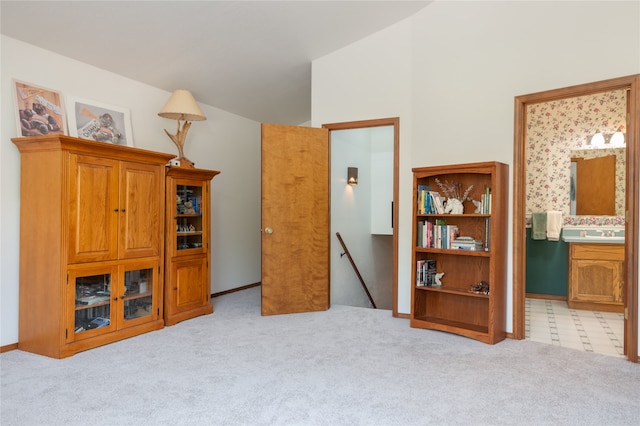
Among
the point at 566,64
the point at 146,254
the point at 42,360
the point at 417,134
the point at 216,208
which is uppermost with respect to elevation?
the point at 566,64

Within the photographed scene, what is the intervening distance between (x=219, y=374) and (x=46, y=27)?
2851 mm

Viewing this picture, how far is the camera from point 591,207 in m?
5.42

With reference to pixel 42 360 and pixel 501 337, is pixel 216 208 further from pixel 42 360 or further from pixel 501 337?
pixel 501 337

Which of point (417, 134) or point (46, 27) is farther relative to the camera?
point (417, 134)

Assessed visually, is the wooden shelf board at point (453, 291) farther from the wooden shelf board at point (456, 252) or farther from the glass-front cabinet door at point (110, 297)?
the glass-front cabinet door at point (110, 297)

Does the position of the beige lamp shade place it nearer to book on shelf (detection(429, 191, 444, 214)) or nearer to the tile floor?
book on shelf (detection(429, 191, 444, 214))

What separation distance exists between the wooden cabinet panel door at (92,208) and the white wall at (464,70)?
2461mm

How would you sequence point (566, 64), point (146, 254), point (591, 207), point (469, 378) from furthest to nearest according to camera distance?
1. point (591, 207)
2. point (146, 254)
3. point (566, 64)
4. point (469, 378)

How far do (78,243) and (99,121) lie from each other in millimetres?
1310

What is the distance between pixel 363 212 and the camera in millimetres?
6660

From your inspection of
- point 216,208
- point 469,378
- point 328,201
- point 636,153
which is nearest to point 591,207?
point 636,153

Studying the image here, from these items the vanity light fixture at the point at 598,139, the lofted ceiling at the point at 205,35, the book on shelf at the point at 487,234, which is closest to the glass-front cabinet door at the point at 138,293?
the lofted ceiling at the point at 205,35

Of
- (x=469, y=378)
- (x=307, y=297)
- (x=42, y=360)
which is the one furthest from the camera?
(x=307, y=297)

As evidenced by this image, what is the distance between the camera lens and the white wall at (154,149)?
3.26m
